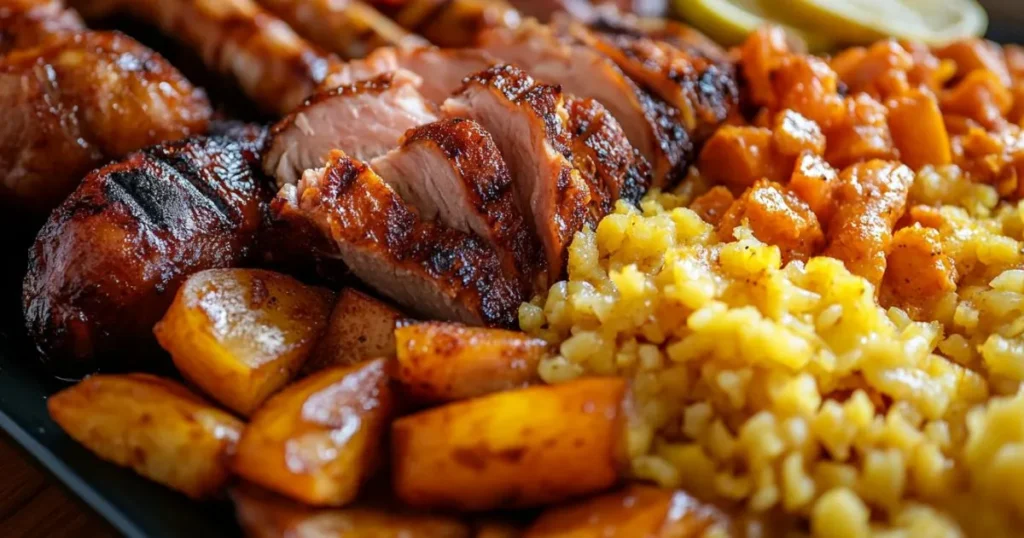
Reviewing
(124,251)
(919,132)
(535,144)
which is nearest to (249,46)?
(124,251)

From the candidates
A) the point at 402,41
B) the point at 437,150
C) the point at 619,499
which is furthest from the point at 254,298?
the point at 402,41

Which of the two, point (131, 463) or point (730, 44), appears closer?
point (131, 463)

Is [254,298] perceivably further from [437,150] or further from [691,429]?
[691,429]

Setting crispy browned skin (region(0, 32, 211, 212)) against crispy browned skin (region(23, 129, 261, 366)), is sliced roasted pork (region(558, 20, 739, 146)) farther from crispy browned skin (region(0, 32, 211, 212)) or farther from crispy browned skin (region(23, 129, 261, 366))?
crispy browned skin (region(0, 32, 211, 212))

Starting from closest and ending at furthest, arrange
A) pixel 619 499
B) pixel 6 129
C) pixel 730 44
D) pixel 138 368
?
pixel 619 499 → pixel 138 368 → pixel 6 129 → pixel 730 44

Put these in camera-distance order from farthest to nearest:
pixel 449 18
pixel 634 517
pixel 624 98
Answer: pixel 449 18, pixel 624 98, pixel 634 517

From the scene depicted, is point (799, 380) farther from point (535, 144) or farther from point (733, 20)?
point (733, 20)

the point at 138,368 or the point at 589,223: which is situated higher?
the point at 589,223

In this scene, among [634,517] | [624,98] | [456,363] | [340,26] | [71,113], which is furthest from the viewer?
[340,26]
